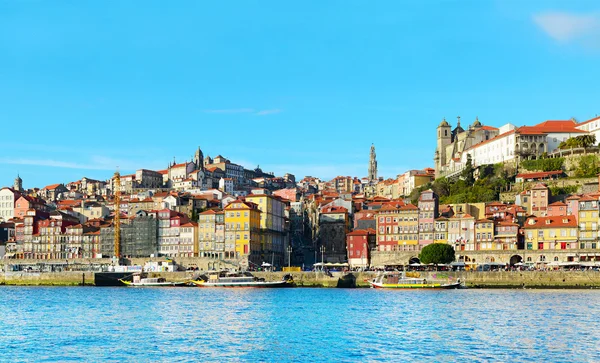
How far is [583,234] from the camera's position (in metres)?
75.3

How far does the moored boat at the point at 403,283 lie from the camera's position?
230 feet

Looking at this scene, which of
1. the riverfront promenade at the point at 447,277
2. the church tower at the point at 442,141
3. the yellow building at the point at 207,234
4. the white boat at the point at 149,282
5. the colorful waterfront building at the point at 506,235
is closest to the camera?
the riverfront promenade at the point at 447,277

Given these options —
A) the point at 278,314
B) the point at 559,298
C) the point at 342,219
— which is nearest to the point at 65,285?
the point at 342,219

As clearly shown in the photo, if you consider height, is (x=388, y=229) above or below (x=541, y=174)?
below

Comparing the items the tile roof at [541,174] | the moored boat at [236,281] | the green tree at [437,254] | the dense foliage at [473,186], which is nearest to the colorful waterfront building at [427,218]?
the green tree at [437,254]

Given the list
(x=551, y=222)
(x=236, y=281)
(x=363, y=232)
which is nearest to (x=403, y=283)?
(x=236, y=281)

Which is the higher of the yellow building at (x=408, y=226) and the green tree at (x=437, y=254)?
the yellow building at (x=408, y=226)

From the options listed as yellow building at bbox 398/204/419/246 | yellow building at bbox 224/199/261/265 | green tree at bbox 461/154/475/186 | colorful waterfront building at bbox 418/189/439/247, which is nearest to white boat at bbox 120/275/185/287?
yellow building at bbox 224/199/261/265

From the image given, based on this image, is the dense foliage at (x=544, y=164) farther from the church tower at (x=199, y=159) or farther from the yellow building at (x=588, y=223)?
the church tower at (x=199, y=159)

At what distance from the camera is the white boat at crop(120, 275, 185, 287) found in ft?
263

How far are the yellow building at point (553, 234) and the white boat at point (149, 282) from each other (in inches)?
1299

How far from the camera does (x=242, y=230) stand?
293 ft

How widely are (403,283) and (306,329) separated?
35.2 meters

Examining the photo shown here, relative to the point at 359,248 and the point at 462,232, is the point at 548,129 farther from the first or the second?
the point at 359,248
